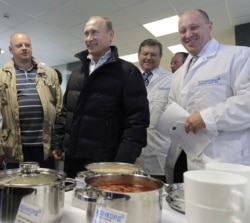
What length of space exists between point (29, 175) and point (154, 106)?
4.89 feet

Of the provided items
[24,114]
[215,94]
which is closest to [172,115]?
[215,94]

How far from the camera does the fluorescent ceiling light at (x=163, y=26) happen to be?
3916 millimetres

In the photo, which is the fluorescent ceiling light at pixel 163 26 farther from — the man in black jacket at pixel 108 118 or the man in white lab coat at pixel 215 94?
the man in black jacket at pixel 108 118

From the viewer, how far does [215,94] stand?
1.28 meters

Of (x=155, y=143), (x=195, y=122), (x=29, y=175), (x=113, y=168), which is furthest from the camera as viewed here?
(x=155, y=143)

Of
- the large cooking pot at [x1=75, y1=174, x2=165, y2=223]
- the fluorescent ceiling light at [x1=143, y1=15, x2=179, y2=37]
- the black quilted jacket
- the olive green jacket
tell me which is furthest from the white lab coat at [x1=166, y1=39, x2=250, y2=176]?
the fluorescent ceiling light at [x1=143, y1=15, x2=179, y2=37]

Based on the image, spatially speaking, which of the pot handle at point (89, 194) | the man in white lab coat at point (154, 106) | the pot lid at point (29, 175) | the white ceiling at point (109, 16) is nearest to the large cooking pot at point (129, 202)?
the pot handle at point (89, 194)

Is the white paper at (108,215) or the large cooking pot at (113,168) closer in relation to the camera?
the white paper at (108,215)

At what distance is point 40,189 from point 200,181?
0.34 metres

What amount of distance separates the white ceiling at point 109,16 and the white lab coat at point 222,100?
2.34 meters

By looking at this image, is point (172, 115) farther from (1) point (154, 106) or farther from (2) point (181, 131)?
(1) point (154, 106)

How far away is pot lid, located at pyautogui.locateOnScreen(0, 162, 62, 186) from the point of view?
0.62 metres

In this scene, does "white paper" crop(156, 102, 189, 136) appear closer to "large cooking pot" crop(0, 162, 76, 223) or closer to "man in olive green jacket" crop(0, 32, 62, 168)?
"large cooking pot" crop(0, 162, 76, 223)

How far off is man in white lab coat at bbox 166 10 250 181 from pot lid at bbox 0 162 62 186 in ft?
2.46
